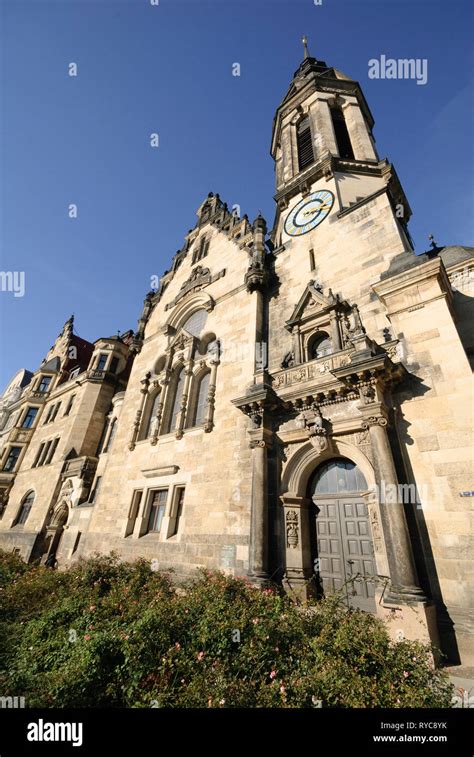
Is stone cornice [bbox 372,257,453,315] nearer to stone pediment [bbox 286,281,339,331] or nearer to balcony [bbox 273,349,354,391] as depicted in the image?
balcony [bbox 273,349,354,391]

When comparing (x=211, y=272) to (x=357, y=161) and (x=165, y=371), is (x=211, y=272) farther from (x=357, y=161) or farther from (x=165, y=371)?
(x=357, y=161)

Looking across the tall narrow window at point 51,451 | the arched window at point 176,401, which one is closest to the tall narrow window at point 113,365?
the tall narrow window at point 51,451

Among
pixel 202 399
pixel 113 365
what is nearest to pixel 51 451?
pixel 113 365

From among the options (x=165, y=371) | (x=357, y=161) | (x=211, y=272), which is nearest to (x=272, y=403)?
(x=165, y=371)

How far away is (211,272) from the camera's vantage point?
17.5 m

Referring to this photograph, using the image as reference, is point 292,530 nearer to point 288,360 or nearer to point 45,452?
point 288,360

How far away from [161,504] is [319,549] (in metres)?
6.84

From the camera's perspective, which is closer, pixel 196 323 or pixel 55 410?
pixel 196 323

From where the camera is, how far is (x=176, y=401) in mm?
15102

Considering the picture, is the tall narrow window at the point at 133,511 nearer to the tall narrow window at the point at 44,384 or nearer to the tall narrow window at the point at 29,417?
the tall narrow window at the point at 29,417

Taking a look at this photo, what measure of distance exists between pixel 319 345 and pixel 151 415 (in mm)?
9389

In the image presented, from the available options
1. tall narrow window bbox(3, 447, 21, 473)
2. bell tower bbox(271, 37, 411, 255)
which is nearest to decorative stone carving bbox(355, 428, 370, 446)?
bell tower bbox(271, 37, 411, 255)

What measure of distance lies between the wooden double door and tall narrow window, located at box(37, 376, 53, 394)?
2841cm

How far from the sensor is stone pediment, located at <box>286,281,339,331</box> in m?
11.2
